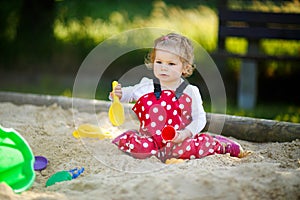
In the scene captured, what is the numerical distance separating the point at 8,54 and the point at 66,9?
0.75 metres

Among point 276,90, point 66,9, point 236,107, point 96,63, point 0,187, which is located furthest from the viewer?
point 96,63

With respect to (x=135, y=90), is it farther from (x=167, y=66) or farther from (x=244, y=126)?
(x=244, y=126)

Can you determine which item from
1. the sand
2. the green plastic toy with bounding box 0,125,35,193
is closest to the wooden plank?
the sand

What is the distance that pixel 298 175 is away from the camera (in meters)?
2.18

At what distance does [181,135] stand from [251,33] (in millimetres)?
2428

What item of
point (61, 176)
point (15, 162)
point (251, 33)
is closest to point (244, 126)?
point (61, 176)

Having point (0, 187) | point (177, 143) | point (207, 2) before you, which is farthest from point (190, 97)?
point (207, 2)

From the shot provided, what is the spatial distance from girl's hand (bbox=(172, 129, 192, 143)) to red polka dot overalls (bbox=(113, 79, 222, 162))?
22 millimetres

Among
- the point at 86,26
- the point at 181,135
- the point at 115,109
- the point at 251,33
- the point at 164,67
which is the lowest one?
the point at 181,135

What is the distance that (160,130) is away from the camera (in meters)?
2.76

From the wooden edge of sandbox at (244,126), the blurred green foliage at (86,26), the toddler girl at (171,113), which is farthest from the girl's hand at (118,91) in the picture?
the blurred green foliage at (86,26)

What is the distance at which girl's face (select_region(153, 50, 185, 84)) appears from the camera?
2764 millimetres

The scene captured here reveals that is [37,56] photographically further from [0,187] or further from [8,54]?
[0,187]

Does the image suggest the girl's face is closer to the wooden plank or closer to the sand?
the sand
